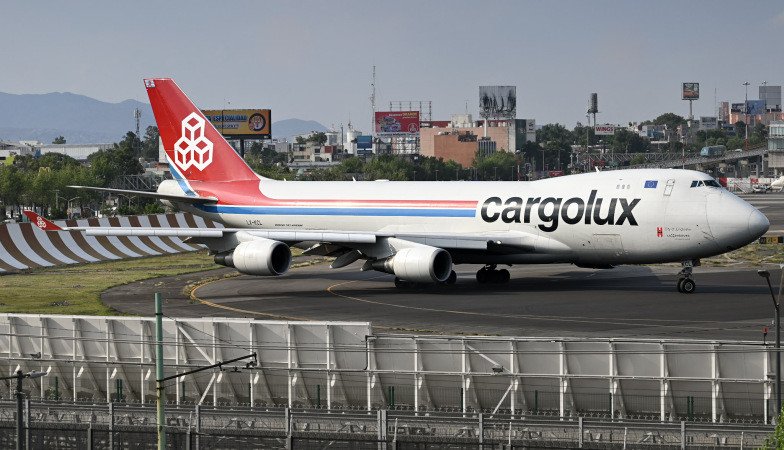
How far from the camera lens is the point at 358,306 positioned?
1720 inches

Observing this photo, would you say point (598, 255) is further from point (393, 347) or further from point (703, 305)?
point (393, 347)

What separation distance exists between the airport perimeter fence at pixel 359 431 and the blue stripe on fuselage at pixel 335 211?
25.8 metres

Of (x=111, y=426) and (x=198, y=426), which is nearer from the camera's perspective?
(x=198, y=426)

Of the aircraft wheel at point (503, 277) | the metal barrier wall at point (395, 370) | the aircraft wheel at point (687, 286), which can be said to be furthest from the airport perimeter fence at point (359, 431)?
the aircraft wheel at point (503, 277)

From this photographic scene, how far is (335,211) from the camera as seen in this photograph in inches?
2047

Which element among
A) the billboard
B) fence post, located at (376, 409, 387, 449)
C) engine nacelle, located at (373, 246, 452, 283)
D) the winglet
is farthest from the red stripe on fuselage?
the billboard

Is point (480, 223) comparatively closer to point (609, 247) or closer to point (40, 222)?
point (609, 247)

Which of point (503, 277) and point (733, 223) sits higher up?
point (733, 223)

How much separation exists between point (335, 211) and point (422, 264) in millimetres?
8393

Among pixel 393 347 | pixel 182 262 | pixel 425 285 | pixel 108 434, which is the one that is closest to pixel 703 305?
pixel 425 285

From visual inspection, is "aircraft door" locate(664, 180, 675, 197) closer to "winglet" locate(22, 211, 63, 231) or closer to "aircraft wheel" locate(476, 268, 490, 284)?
"aircraft wheel" locate(476, 268, 490, 284)

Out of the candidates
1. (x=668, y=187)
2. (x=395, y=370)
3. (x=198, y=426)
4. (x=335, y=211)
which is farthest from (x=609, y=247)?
(x=198, y=426)

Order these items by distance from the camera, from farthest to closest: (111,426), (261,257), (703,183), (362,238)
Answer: (362,238) < (261,257) < (703,183) < (111,426)

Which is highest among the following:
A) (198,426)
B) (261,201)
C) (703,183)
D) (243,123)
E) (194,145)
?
(243,123)
